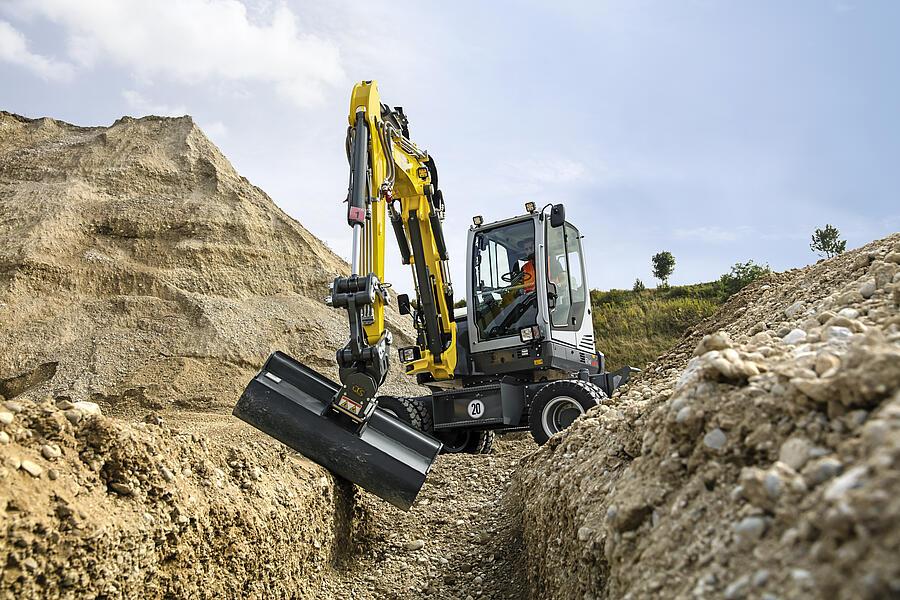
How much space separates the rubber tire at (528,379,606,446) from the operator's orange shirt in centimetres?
118

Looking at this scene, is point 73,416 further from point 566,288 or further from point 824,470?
point 566,288

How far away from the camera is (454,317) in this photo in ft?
28.7

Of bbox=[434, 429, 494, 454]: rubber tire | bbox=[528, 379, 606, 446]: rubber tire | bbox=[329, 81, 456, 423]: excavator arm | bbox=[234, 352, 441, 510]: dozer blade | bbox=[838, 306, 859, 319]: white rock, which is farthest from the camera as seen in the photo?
bbox=[434, 429, 494, 454]: rubber tire

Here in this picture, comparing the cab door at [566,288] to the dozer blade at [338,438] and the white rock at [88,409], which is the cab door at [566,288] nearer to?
the dozer blade at [338,438]

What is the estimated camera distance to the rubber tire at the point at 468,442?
8.72 meters

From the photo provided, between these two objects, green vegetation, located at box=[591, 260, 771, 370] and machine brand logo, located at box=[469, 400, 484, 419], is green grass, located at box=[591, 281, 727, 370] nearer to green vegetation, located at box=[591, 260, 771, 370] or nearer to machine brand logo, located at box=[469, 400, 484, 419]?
green vegetation, located at box=[591, 260, 771, 370]

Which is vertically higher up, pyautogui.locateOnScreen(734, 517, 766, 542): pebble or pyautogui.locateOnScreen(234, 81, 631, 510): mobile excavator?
pyautogui.locateOnScreen(234, 81, 631, 510): mobile excavator

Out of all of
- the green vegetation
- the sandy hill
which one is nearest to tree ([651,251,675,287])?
the green vegetation

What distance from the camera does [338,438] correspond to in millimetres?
5457

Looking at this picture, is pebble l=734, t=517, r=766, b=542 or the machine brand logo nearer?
pebble l=734, t=517, r=766, b=542

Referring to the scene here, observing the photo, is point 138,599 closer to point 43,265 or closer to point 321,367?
point 321,367

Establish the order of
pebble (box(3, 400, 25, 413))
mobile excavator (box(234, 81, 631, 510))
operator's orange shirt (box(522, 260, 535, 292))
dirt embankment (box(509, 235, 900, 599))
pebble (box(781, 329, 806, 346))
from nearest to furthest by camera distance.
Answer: dirt embankment (box(509, 235, 900, 599)) < pebble (box(781, 329, 806, 346)) < pebble (box(3, 400, 25, 413)) < mobile excavator (box(234, 81, 631, 510)) < operator's orange shirt (box(522, 260, 535, 292))

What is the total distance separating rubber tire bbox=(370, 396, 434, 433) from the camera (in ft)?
27.3

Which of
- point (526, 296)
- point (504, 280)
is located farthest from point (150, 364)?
point (526, 296)
